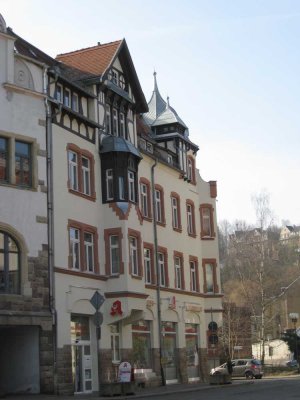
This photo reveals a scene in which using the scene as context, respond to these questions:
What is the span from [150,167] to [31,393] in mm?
16332

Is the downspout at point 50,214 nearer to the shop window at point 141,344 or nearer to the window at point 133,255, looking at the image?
the window at point 133,255

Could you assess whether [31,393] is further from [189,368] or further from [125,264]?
[189,368]

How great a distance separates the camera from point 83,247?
31547 millimetres

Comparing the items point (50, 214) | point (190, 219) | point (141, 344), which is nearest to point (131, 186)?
point (50, 214)

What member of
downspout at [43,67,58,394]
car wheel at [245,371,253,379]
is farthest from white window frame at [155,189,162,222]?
car wheel at [245,371,253,379]

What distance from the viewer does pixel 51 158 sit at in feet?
96.3

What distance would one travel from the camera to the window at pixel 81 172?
3136 cm

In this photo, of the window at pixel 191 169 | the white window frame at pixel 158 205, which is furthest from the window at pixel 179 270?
the window at pixel 191 169

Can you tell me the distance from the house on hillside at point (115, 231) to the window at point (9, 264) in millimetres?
381

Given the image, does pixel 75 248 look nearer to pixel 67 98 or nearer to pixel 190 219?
pixel 67 98

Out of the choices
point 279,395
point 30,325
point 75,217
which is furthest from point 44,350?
point 279,395

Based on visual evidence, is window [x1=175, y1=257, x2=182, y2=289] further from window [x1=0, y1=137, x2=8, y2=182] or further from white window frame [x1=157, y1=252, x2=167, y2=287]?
window [x1=0, y1=137, x2=8, y2=182]

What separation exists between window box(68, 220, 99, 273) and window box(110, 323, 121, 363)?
10.2ft

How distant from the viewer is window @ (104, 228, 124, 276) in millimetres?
33031
